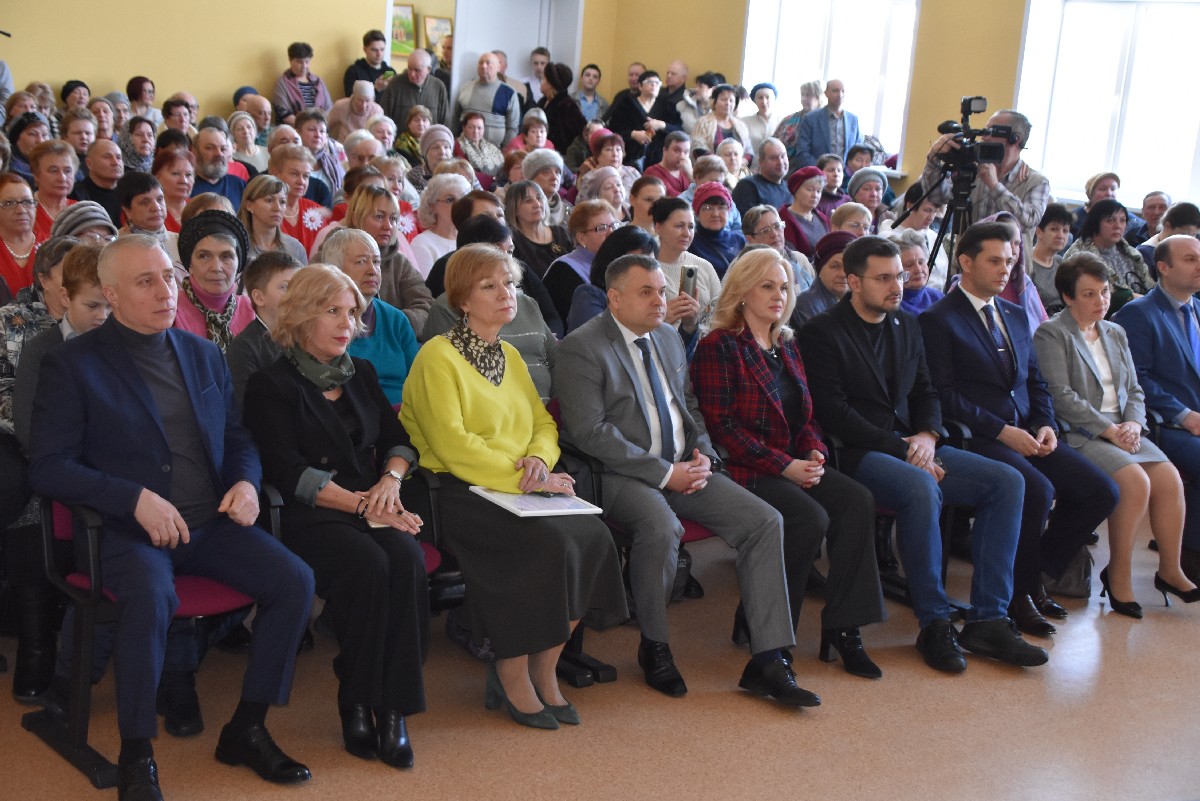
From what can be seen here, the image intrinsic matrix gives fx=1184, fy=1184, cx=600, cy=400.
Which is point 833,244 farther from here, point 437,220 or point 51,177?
point 51,177

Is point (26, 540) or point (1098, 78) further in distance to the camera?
point (1098, 78)

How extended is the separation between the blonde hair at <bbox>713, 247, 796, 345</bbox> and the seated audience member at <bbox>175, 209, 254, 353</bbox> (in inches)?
60.4

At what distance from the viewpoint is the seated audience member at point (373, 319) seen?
151 inches

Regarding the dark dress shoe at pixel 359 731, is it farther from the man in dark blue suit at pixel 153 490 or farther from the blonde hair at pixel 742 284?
the blonde hair at pixel 742 284

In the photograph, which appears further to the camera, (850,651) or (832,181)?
(832,181)

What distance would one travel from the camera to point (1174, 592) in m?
4.42

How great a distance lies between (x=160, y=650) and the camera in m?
2.58

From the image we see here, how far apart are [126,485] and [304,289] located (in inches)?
27.8

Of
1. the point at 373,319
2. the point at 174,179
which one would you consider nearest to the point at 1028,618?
the point at 373,319

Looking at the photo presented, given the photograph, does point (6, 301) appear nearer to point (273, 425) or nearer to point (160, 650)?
point (273, 425)

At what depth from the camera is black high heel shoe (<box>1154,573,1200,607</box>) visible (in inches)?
172

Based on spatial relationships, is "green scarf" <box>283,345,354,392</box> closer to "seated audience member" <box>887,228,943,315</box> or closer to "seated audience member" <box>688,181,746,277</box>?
"seated audience member" <box>887,228,943,315</box>

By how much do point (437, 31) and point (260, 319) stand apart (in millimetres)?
8546

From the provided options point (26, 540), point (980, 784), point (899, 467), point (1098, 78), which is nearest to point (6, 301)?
point (26, 540)
